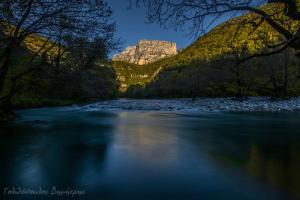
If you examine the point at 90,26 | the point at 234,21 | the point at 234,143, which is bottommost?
the point at 234,143

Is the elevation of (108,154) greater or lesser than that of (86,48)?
lesser

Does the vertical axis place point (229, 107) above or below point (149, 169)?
below

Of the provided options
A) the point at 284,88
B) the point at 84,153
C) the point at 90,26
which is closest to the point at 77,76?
the point at 90,26

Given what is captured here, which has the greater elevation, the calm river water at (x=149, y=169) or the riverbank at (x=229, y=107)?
the calm river water at (x=149, y=169)

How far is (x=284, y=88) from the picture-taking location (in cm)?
3706

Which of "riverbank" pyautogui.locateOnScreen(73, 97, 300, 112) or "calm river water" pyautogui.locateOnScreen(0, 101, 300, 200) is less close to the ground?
"calm river water" pyautogui.locateOnScreen(0, 101, 300, 200)

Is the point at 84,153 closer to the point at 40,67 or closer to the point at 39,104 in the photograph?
the point at 40,67

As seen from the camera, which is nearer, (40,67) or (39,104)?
(40,67)

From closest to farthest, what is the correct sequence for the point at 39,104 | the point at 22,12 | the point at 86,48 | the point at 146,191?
the point at 146,191
the point at 22,12
the point at 86,48
the point at 39,104

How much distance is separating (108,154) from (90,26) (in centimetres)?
629

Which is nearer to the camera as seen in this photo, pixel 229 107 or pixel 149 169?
pixel 149 169

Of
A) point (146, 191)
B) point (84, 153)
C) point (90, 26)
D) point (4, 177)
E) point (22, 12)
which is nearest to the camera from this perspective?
point (146, 191)

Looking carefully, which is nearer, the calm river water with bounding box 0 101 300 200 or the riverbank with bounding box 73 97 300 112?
the calm river water with bounding box 0 101 300 200

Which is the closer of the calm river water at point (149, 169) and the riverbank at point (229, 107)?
the calm river water at point (149, 169)
